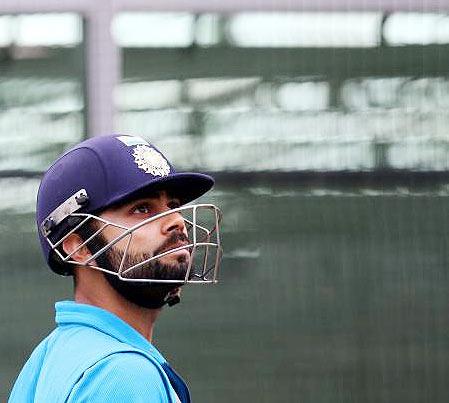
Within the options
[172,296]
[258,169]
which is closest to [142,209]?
[172,296]

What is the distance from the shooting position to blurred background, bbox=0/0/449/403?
412cm

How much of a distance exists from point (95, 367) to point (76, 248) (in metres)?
0.32

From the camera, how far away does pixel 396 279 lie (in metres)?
4.16

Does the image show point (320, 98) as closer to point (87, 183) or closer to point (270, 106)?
point (270, 106)

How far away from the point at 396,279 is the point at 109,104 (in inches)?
41.8

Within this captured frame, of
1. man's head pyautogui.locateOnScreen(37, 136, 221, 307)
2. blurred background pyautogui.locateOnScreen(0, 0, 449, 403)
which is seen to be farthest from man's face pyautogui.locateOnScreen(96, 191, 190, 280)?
blurred background pyautogui.locateOnScreen(0, 0, 449, 403)

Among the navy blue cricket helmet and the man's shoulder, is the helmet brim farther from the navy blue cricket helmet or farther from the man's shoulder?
the man's shoulder

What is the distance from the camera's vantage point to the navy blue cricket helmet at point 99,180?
224 centimetres

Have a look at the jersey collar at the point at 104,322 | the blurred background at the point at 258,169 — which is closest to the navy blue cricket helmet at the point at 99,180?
the jersey collar at the point at 104,322

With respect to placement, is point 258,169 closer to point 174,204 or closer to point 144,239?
point 174,204

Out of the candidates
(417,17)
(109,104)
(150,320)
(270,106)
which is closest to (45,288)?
(109,104)

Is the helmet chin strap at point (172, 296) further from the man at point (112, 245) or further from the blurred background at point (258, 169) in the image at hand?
the blurred background at point (258, 169)

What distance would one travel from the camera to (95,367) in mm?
2008

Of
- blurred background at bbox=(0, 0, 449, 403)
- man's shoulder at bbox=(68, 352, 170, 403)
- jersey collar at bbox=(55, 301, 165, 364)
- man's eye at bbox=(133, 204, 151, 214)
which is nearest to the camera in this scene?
man's shoulder at bbox=(68, 352, 170, 403)
